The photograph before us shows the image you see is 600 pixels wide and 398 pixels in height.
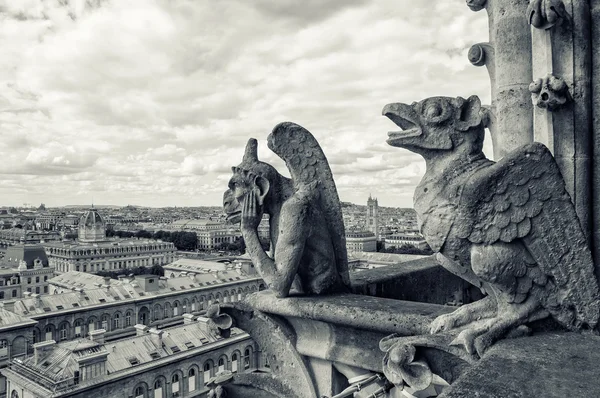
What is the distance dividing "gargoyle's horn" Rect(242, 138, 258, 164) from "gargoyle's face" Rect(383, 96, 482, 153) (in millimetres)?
1608

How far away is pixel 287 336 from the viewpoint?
4.16 meters

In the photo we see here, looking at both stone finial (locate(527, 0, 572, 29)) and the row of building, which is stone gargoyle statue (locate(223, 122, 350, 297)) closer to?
stone finial (locate(527, 0, 572, 29))

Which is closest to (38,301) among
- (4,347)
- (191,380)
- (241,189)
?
(4,347)

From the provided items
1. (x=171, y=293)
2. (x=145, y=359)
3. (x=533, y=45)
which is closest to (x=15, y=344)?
(x=145, y=359)

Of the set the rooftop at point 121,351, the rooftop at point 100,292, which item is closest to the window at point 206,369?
the rooftop at point 121,351

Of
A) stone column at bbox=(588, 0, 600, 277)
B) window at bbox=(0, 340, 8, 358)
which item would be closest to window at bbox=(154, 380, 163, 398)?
window at bbox=(0, 340, 8, 358)

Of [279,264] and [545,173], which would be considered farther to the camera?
[279,264]

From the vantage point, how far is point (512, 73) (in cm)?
480

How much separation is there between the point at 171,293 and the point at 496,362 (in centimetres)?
4157

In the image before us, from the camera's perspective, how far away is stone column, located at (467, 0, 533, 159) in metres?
4.72

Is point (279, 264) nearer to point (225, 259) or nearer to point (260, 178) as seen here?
point (260, 178)

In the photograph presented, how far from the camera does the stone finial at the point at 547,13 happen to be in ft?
13.4

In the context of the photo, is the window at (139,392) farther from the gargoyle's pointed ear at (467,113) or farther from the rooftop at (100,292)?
the gargoyle's pointed ear at (467,113)

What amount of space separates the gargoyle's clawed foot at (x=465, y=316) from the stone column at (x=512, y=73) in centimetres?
216
